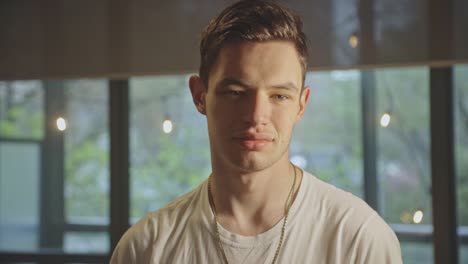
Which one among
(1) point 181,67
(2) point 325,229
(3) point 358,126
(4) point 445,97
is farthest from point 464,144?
(2) point 325,229

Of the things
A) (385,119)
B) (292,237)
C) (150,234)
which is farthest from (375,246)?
(385,119)

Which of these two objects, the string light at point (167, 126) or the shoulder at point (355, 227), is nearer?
the shoulder at point (355, 227)

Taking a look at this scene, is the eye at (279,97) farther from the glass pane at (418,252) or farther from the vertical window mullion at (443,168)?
the glass pane at (418,252)

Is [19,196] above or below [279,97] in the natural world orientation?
below

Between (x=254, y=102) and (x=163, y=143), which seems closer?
(x=254, y=102)

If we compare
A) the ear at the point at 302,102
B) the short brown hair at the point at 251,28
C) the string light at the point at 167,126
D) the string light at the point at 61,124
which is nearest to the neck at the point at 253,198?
the ear at the point at 302,102

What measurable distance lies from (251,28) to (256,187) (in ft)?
1.12

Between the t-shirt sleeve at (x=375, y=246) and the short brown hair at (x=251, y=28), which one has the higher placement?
the short brown hair at (x=251, y=28)

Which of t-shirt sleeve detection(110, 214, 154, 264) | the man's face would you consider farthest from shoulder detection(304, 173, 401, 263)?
t-shirt sleeve detection(110, 214, 154, 264)

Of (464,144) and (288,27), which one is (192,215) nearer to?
(288,27)

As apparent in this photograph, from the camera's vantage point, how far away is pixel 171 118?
3.75 meters

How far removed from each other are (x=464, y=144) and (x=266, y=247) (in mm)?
2287

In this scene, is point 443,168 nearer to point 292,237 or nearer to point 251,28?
point 292,237

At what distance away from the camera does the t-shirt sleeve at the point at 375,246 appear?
135 centimetres
